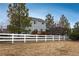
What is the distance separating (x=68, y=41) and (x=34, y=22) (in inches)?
22.9

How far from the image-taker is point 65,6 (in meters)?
40.4

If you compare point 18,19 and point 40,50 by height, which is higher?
point 18,19

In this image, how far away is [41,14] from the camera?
133ft

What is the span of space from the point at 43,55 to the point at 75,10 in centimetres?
82

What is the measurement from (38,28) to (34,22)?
11 cm

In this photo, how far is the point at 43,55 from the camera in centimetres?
4041

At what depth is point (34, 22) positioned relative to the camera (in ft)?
132

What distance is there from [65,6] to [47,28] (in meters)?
0.42

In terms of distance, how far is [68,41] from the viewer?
4044cm

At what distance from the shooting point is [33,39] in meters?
40.4

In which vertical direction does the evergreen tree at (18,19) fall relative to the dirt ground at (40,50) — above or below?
above

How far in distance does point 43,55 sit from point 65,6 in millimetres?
798

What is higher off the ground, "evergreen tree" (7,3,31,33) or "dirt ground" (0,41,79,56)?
"evergreen tree" (7,3,31,33)

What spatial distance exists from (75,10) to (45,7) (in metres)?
0.45
